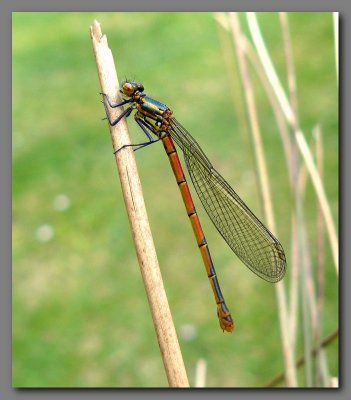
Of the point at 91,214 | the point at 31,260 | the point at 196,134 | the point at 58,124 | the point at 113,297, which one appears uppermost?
the point at 58,124

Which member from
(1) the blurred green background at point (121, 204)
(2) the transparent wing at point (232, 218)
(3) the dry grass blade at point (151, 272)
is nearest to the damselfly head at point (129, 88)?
(3) the dry grass blade at point (151, 272)

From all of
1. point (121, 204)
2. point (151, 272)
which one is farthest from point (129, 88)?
point (121, 204)

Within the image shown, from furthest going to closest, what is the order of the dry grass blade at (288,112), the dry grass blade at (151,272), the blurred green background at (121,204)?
the blurred green background at (121,204)
the dry grass blade at (288,112)
the dry grass blade at (151,272)

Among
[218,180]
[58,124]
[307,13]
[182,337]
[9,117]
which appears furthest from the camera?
[58,124]

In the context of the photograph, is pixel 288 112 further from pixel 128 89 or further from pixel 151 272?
pixel 151 272

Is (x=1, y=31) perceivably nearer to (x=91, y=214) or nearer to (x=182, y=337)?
(x=91, y=214)

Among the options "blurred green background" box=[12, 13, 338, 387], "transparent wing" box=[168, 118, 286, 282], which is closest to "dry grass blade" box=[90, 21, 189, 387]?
"transparent wing" box=[168, 118, 286, 282]

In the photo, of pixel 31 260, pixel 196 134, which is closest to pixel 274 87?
pixel 196 134

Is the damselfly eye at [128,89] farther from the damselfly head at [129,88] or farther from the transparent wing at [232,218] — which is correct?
the transparent wing at [232,218]
